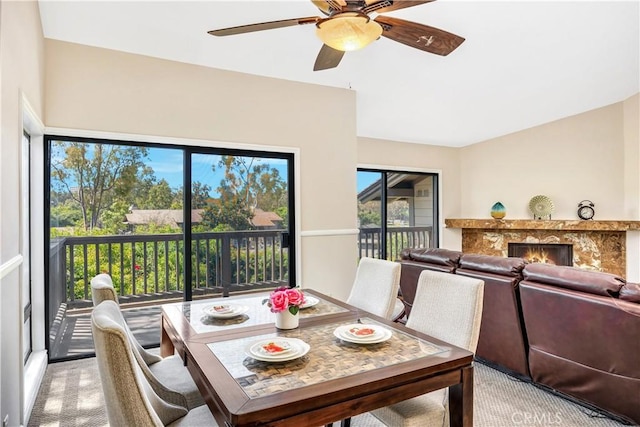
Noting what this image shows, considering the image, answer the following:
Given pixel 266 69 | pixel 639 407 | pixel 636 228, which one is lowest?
pixel 639 407

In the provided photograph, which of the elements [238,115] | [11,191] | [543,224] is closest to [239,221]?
[238,115]

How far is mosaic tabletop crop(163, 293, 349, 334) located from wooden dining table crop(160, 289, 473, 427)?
0.02m

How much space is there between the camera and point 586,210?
5.28 m

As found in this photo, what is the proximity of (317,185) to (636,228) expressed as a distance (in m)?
4.14

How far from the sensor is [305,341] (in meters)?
1.67

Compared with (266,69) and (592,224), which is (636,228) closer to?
(592,224)

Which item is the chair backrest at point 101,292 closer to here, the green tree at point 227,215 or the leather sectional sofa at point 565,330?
the green tree at point 227,215

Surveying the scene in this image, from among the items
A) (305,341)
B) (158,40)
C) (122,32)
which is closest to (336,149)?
(158,40)

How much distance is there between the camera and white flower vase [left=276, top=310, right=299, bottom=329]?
1.82 metres

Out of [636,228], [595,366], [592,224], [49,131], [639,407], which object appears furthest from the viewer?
[592,224]

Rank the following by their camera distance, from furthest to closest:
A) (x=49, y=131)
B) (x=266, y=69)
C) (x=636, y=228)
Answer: (x=636, y=228)
(x=266, y=69)
(x=49, y=131)

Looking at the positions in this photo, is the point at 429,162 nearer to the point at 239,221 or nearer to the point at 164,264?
the point at 239,221

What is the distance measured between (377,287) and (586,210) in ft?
14.6

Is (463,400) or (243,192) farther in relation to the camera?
(243,192)
